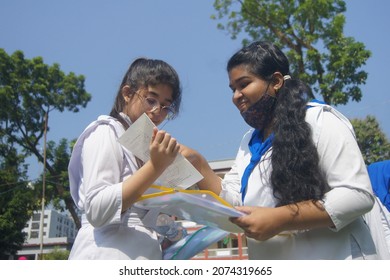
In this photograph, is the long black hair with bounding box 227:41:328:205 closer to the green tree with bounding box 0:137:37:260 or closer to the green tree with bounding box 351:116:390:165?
the green tree with bounding box 351:116:390:165

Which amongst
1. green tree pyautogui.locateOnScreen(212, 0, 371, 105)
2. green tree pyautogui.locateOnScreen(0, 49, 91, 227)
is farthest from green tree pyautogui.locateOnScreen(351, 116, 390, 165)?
green tree pyautogui.locateOnScreen(0, 49, 91, 227)

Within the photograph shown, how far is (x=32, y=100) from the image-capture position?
14.5m

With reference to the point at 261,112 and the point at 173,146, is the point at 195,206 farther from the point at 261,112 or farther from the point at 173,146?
the point at 261,112

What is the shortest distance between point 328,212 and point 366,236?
0.60 ft

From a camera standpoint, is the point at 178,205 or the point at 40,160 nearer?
the point at 178,205

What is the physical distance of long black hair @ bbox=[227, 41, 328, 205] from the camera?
129 centimetres

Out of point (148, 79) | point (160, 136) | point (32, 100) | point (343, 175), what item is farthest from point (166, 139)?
point (32, 100)

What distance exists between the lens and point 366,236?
4.22 feet

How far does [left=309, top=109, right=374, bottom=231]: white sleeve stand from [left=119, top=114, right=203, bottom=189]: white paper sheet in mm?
413

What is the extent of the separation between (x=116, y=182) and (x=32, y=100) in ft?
47.1

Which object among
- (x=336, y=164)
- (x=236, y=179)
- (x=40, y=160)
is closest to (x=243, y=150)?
(x=236, y=179)

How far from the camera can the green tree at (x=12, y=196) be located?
47.7ft
